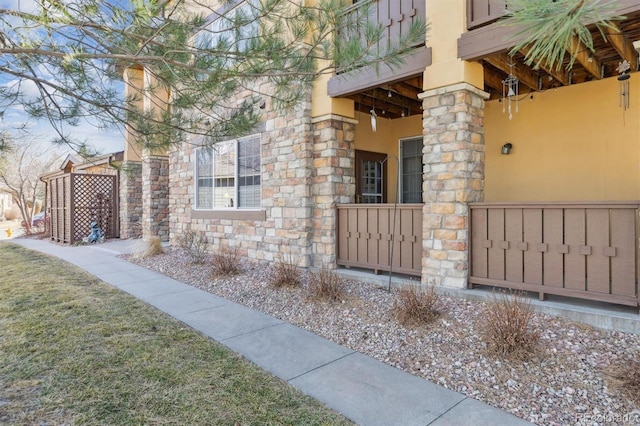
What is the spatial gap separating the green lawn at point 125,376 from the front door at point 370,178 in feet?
15.8

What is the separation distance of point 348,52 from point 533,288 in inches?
133

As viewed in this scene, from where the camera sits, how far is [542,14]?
4.77 ft

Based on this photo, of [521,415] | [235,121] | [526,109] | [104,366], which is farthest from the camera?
[526,109]

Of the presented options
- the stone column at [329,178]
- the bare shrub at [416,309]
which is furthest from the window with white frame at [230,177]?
the bare shrub at [416,309]

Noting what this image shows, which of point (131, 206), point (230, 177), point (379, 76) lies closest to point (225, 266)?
point (230, 177)

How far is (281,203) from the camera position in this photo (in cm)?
711

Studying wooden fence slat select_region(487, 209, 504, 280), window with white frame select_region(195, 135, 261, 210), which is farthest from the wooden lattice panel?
wooden fence slat select_region(487, 209, 504, 280)

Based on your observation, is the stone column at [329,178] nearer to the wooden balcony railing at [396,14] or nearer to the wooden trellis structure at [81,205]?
the wooden balcony railing at [396,14]

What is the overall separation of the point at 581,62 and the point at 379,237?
3485 mm

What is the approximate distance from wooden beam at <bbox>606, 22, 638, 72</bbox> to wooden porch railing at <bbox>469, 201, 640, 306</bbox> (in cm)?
195

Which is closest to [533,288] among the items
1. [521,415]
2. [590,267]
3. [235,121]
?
[590,267]

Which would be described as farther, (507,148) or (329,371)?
(507,148)

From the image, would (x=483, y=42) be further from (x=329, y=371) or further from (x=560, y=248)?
(x=329, y=371)

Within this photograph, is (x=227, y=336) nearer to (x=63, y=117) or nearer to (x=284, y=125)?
(x=63, y=117)
